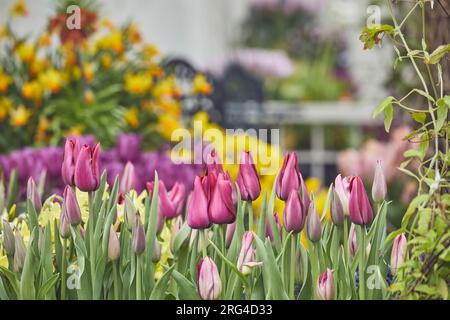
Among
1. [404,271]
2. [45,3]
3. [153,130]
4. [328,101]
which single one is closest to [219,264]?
[404,271]

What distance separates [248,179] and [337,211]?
5.1 inches

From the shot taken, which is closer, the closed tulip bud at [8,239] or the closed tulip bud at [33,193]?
the closed tulip bud at [8,239]

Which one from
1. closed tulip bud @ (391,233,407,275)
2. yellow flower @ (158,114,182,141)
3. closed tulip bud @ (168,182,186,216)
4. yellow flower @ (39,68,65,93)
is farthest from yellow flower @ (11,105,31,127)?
closed tulip bud @ (391,233,407,275)

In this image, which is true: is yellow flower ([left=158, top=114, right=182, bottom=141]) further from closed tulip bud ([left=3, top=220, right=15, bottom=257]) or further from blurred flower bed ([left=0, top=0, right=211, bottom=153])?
closed tulip bud ([left=3, top=220, right=15, bottom=257])

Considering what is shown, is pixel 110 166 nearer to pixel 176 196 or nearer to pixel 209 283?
pixel 176 196

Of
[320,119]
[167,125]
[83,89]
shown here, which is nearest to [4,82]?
[83,89]

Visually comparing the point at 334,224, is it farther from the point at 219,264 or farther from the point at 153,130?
the point at 153,130

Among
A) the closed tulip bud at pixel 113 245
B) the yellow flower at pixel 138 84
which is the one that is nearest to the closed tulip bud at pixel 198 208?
the closed tulip bud at pixel 113 245

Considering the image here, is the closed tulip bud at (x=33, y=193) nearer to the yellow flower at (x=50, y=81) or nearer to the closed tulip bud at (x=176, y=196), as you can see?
the closed tulip bud at (x=176, y=196)

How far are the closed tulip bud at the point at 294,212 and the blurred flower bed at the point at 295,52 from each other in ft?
15.6

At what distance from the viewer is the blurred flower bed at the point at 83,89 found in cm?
353

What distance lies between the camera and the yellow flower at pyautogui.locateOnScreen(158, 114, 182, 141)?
3.59 m

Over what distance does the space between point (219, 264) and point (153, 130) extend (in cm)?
248
